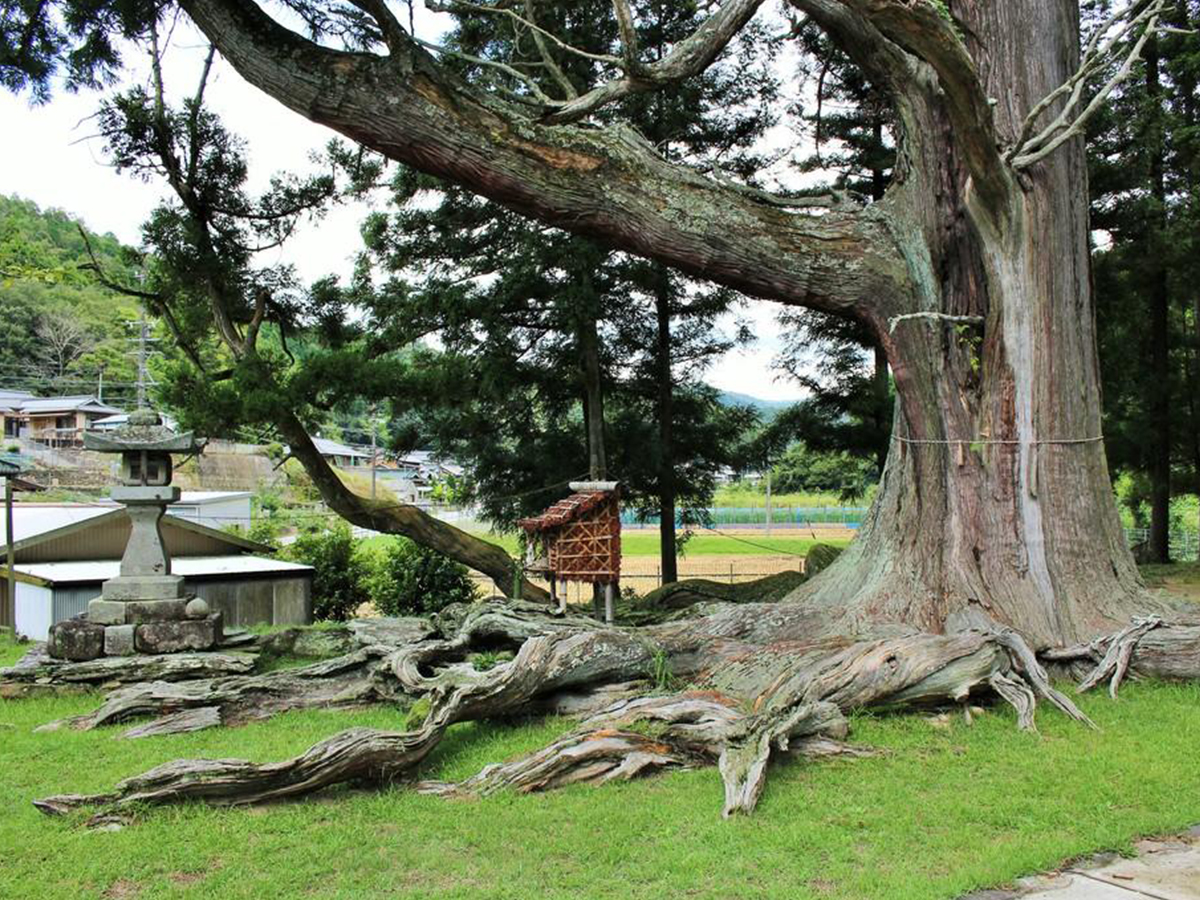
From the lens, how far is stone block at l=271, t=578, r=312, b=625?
13.1m

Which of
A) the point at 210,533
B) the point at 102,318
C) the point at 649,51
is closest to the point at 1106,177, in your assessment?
the point at 649,51

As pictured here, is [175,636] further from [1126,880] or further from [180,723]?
[1126,880]

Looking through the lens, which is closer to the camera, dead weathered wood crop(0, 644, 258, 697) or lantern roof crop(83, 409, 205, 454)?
dead weathered wood crop(0, 644, 258, 697)

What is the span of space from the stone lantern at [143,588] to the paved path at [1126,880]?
6.62 meters

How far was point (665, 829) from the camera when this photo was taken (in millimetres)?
4000

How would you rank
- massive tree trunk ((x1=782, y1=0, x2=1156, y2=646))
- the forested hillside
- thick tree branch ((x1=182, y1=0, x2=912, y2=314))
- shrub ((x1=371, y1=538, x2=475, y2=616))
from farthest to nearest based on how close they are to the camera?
the forested hillside, shrub ((x1=371, y1=538, x2=475, y2=616)), massive tree trunk ((x1=782, y1=0, x2=1156, y2=646)), thick tree branch ((x1=182, y1=0, x2=912, y2=314))

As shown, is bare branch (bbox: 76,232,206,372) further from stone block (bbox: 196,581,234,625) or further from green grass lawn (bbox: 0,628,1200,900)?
green grass lawn (bbox: 0,628,1200,900)

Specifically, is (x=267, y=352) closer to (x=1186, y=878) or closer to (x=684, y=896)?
(x=684, y=896)

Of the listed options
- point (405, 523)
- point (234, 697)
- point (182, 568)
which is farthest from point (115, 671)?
point (182, 568)

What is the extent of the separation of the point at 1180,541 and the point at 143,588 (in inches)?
1051

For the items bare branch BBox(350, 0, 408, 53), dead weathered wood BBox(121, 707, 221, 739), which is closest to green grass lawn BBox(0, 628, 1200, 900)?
dead weathered wood BBox(121, 707, 221, 739)

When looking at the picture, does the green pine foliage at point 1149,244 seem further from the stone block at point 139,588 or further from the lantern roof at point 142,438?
the stone block at point 139,588

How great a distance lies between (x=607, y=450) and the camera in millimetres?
12945

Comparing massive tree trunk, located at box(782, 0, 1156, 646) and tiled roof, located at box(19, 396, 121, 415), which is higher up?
tiled roof, located at box(19, 396, 121, 415)
